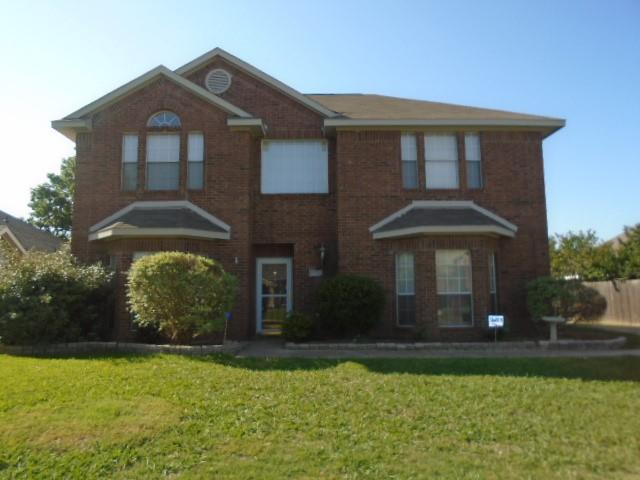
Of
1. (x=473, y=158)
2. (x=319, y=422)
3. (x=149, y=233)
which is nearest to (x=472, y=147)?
(x=473, y=158)

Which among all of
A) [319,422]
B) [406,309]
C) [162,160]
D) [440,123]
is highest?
[440,123]

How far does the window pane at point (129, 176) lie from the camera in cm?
1455

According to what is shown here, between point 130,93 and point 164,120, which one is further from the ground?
point 130,93

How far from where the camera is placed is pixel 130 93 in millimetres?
14555

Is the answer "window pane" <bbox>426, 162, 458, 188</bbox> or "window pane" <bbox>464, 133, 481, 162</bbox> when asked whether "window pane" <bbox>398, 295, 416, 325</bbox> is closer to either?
"window pane" <bbox>426, 162, 458, 188</bbox>

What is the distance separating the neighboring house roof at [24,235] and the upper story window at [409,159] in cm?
1507

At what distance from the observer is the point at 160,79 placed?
1451 cm

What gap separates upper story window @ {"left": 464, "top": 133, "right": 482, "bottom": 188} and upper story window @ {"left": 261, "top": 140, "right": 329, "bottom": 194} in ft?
13.7

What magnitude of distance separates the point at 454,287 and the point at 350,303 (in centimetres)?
297

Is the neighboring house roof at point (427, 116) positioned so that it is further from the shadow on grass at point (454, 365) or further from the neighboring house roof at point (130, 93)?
the shadow on grass at point (454, 365)

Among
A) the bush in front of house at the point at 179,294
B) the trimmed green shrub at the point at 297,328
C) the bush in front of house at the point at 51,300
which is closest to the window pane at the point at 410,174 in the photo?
the trimmed green shrub at the point at 297,328

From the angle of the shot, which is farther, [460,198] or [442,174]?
[442,174]

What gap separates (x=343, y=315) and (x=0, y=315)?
757 centimetres

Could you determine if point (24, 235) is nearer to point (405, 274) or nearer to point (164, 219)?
point (164, 219)
